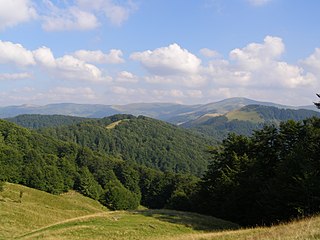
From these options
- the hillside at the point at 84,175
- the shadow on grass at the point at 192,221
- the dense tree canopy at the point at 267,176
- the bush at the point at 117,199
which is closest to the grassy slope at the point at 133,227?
the shadow on grass at the point at 192,221

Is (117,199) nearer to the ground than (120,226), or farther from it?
nearer to the ground

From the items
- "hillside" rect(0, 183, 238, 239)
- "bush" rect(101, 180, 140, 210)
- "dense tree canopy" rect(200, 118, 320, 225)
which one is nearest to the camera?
"hillside" rect(0, 183, 238, 239)

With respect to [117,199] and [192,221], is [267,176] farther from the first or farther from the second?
[117,199]

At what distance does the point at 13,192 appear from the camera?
3113 inches

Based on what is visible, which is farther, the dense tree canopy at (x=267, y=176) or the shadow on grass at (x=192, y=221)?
the dense tree canopy at (x=267, y=176)

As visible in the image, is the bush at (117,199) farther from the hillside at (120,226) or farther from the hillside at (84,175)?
the hillside at (120,226)

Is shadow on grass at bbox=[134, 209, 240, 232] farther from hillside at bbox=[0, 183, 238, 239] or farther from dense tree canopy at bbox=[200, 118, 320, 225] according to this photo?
dense tree canopy at bbox=[200, 118, 320, 225]

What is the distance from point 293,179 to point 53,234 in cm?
2345

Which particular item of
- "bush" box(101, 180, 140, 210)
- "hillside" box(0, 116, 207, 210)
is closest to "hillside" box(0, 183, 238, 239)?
"hillside" box(0, 116, 207, 210)

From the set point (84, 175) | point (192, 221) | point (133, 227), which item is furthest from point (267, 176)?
point (84, 175)

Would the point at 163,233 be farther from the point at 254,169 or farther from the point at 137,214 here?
the point at 254,169

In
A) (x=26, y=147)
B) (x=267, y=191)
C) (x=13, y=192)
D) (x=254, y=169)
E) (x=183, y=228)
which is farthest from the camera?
(x=26, y=147)

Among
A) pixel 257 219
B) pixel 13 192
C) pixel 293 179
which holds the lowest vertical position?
pixel 13 192

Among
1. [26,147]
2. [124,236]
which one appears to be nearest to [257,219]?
[124,236]
